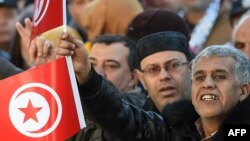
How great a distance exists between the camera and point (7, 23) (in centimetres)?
879

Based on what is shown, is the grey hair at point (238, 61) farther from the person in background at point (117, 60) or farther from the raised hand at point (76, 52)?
the person in background at point (117, 60)

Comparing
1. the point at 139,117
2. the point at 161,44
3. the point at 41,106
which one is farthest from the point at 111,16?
the point at 41,106

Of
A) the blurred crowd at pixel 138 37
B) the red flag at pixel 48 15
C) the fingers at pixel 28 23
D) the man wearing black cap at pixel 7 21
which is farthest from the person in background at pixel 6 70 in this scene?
the man wearing black cap at pixel 7 21

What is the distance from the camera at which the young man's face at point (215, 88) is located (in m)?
5.44

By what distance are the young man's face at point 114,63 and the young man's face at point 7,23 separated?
1.68 metres

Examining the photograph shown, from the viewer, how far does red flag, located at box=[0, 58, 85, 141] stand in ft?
16.4

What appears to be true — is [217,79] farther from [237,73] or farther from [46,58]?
[46,58]

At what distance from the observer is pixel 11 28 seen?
8.80m

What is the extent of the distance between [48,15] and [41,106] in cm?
50

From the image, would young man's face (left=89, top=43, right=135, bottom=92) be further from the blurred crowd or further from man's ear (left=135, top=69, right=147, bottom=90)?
man's ear (left=135, top=69, right=147, bottom=90)

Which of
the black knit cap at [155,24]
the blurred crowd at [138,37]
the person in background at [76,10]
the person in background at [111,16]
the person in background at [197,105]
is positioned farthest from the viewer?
the person in background at [76,10]

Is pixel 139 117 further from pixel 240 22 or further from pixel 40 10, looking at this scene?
pixel 240 22

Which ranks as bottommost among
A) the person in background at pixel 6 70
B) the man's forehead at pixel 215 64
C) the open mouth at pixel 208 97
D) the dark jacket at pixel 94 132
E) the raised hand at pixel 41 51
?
the dark jacket at pixel 94 132

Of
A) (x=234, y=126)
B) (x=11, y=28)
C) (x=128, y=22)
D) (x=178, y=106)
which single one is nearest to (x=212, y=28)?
(x=128, y=22)
